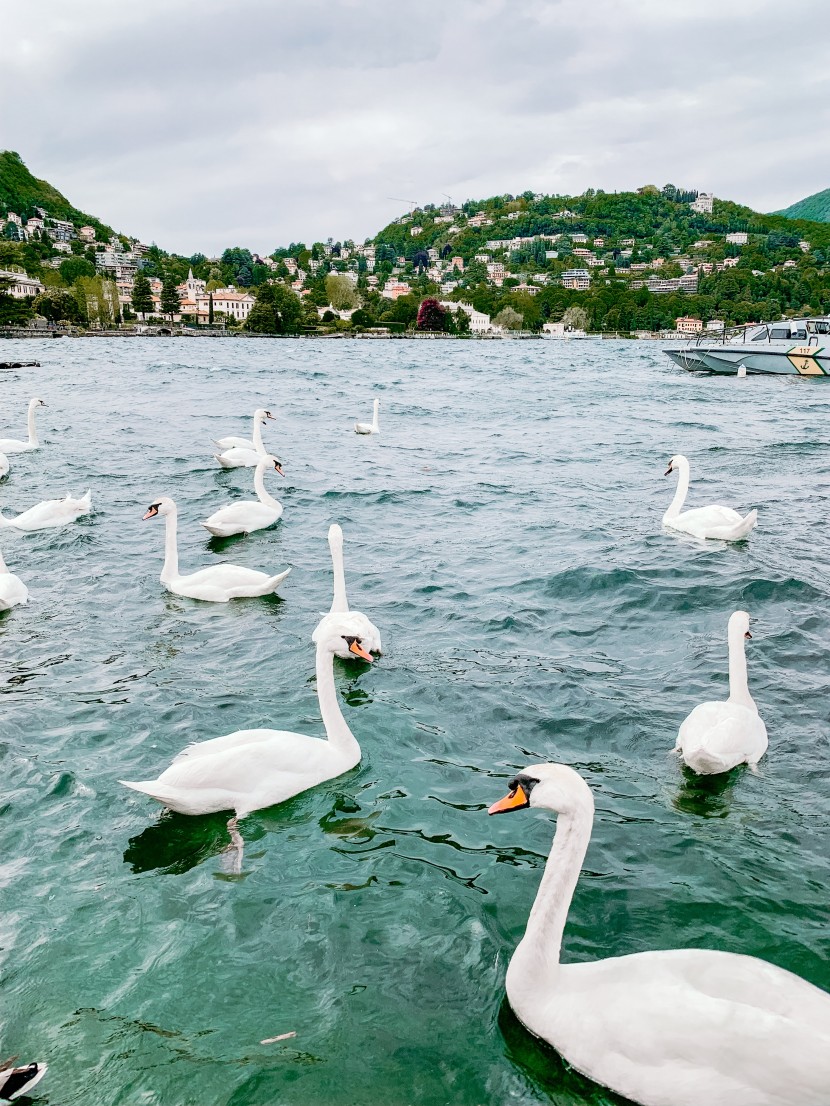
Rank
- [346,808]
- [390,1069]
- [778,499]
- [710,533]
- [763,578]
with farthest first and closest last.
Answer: [778,499] < [710,533] < [763,578] < [346,808] < [390,1069]

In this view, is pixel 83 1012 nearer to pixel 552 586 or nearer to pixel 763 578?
pixel 552 586

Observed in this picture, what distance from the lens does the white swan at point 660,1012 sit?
9.30ft

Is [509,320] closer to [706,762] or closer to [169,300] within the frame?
[169,300]

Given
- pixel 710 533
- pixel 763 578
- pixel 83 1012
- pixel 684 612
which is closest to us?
pixel 83 1012

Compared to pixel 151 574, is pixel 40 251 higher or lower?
higher

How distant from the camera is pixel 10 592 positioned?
8.25 meters

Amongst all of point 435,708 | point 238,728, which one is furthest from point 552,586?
point 238,728

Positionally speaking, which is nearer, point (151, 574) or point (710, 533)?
point (151, 574)

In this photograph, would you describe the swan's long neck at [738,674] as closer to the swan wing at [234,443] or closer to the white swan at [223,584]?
the white swan at [223,584]

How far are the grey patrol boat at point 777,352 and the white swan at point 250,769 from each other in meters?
37.3

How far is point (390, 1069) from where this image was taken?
3330 mm

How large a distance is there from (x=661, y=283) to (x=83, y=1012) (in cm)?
18845

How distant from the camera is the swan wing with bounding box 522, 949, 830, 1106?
2.82 m

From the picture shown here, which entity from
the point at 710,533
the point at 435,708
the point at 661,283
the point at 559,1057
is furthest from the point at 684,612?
the point at 661,283
